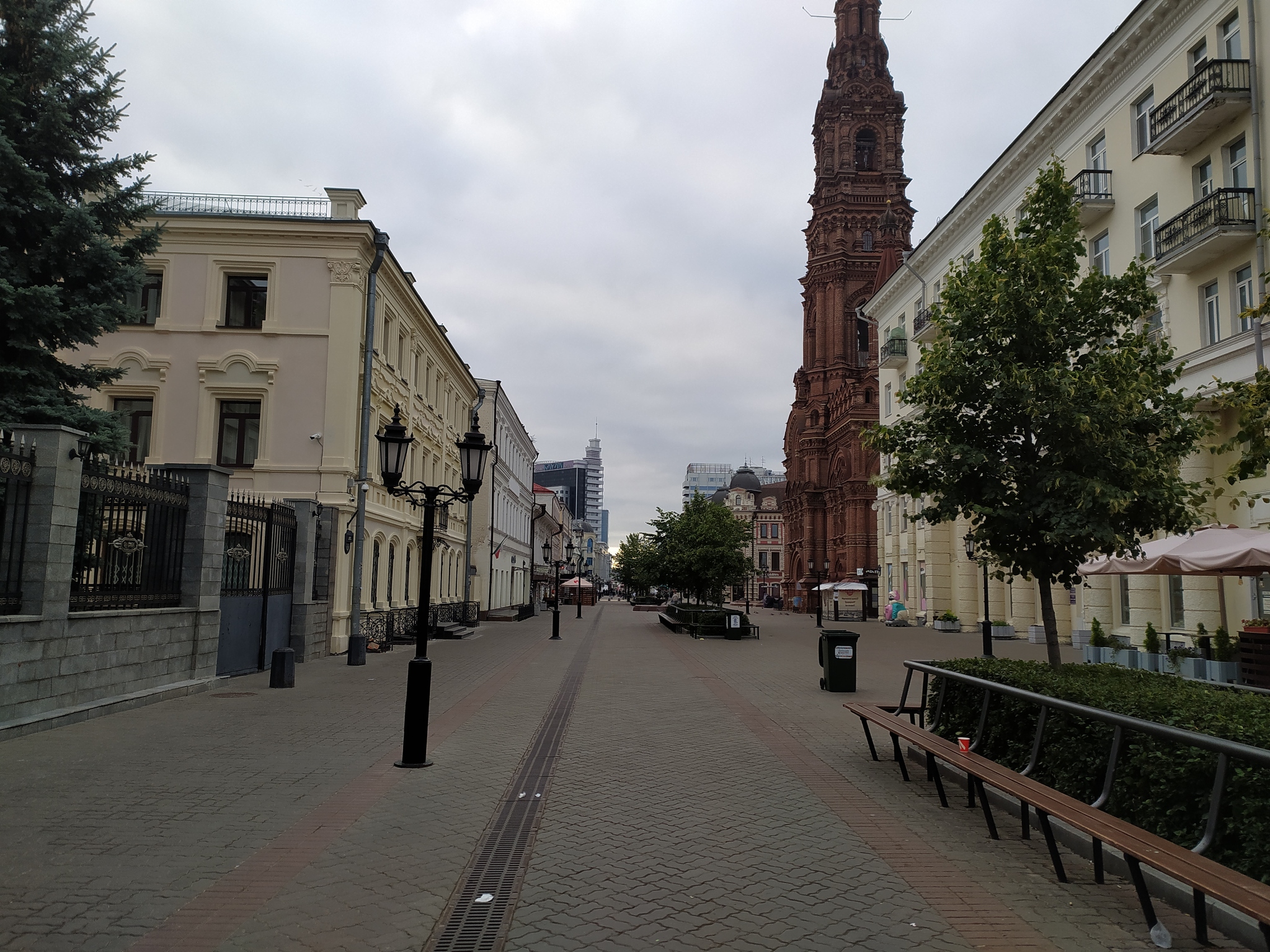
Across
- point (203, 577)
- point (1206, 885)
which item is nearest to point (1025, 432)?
point (1206, 885)

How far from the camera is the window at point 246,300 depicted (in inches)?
941

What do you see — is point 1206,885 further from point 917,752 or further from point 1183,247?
point 1183,247

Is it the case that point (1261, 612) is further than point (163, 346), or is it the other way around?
point (163, 346)

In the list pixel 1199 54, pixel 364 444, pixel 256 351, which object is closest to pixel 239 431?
pixel 256 351

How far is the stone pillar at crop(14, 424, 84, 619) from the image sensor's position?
1039 cm

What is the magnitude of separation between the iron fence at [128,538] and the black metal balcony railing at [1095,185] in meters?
24.0

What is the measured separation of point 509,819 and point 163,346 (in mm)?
21001

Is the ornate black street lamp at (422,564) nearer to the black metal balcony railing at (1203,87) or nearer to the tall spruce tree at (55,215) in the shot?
the tall spruce tree at (55,215)

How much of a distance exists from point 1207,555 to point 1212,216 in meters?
9.73

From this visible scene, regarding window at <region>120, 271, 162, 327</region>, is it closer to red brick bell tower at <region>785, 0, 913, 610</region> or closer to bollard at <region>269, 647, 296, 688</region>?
bollard at <region>269, 647, 296, 688</region>

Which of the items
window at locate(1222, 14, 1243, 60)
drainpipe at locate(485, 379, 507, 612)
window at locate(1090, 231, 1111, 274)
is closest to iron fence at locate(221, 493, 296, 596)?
window at locate(1090, 231, 1111, 274)

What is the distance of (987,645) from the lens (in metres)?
21.9

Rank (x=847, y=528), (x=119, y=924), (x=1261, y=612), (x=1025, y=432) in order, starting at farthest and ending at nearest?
(x=847, y=528), (x=1261, y=612), (x=1025, y=432), (x=119, y=924)

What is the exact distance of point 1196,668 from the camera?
16375 millimetres
